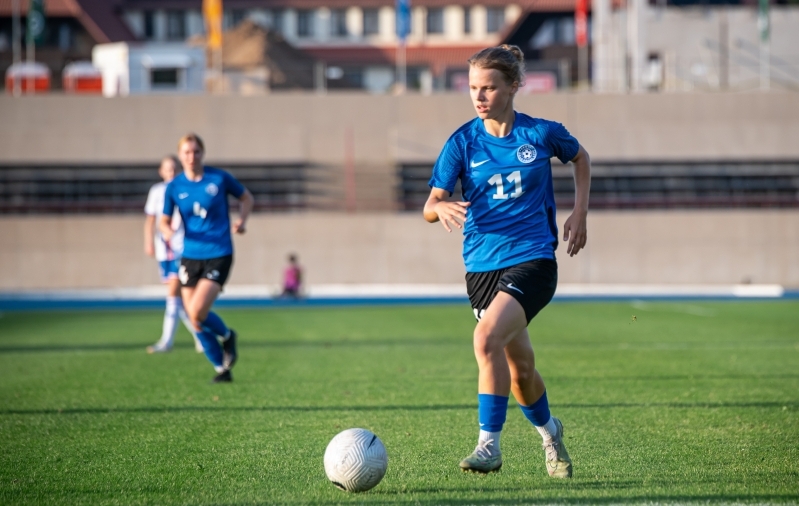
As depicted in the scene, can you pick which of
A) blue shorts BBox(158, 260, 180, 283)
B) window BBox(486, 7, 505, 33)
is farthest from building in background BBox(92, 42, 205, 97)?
window BBox(486, 7, 505, 33)

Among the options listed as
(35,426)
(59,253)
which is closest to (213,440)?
(35,426)

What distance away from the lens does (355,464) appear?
506 centimetres

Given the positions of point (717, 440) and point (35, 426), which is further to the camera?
point (35, 426)

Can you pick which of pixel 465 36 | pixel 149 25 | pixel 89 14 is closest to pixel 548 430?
pixel 89 14

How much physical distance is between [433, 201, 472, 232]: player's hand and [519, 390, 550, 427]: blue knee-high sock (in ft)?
3.77

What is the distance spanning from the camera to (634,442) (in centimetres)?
648

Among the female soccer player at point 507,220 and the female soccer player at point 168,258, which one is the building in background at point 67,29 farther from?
the female soccer player at point 507,220

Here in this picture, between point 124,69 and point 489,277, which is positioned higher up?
point 124,69

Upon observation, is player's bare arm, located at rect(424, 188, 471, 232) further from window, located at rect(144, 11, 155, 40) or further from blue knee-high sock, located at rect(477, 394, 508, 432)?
window, located at rect(144, 11, 155, 40)

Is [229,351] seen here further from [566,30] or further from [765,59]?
[566,30]

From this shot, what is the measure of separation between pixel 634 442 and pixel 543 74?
28454 mm

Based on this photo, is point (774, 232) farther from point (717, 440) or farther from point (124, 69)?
point (717, 440)

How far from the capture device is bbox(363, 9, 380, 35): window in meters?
54.6

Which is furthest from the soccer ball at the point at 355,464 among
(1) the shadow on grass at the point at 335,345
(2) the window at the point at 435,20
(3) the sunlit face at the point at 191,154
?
(2) the window at the point at 435,20
